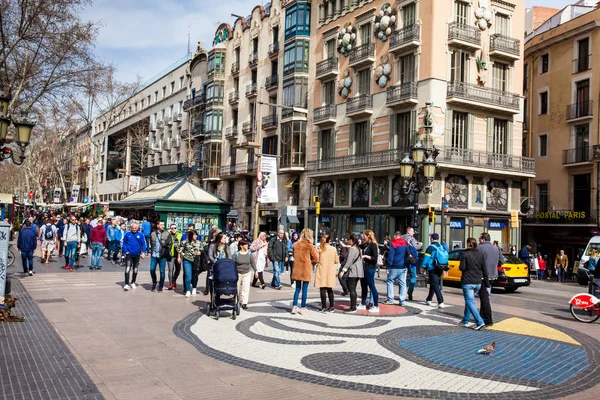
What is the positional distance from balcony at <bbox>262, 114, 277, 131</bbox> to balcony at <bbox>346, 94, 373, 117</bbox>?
916 centimetres

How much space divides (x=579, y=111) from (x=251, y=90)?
86.2ft

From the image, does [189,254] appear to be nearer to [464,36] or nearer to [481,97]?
[481,97]

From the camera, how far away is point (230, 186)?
50969 millimetres

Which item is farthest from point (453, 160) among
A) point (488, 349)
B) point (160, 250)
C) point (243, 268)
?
point (488, 349)

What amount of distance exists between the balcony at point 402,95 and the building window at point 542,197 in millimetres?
12608

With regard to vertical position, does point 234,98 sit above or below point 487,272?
above

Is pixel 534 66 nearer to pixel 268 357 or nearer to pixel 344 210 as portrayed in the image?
pixel 344 210

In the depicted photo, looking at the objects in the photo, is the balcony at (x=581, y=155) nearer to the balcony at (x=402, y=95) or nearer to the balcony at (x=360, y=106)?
the balcony at (x=402, y=95)

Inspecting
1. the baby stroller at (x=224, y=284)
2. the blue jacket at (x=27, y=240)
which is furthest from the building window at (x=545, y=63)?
the blue jacket at (x=27, y=240)

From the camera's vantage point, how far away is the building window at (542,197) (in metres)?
36.4

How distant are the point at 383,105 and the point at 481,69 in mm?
6234

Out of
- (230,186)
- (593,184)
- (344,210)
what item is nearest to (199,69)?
(230,186)

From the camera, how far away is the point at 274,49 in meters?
44.7

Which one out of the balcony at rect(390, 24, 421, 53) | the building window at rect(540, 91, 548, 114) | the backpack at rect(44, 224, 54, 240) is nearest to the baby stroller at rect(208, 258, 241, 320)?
the backpack at rect(44, 224, 54, 240)
